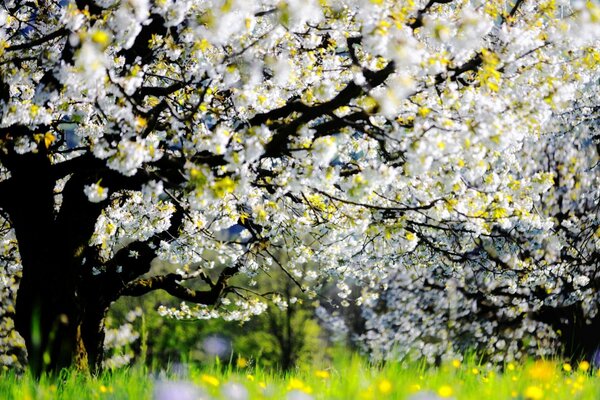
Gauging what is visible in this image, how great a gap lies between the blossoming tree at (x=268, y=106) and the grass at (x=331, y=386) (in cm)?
61

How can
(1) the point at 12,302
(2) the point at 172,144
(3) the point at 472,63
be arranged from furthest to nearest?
(1) the point at 12,302, (2) the point at 172,144, (3) the point at 472,63

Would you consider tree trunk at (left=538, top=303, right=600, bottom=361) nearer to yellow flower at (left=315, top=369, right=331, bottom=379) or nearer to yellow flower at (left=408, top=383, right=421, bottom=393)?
yellow flower at (left=315, top=369, right=331, bottom=379)

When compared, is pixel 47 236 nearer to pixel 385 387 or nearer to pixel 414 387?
pixel 414 387

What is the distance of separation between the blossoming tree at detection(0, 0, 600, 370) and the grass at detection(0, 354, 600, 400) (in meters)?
0.61

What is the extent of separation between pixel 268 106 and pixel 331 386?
5492mm

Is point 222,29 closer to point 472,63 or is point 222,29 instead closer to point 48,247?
point 472,63

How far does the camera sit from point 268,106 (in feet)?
30.6

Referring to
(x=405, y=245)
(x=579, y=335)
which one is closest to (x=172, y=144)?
(x=405, y=245)

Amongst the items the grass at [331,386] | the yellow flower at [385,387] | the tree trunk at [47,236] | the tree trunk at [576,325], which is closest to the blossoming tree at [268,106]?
the tree trunk at [47,236]

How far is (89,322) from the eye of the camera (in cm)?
1216

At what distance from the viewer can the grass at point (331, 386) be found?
3777 mm

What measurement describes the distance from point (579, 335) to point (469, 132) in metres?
15.2

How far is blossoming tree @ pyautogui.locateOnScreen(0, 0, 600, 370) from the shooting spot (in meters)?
6.48

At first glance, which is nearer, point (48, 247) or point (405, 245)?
point (48, 247)
